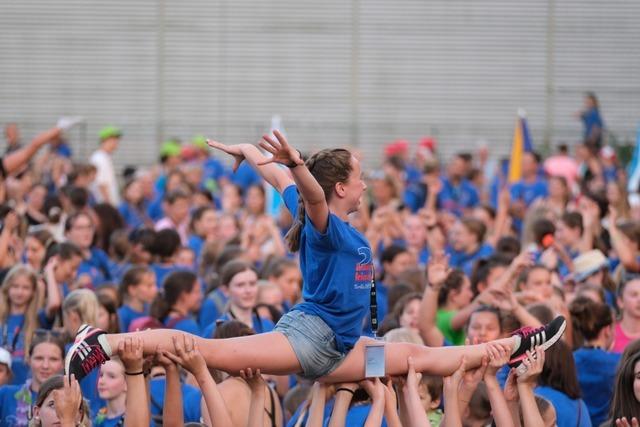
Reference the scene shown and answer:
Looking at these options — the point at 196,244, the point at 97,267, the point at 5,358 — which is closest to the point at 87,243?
the point at 97,267

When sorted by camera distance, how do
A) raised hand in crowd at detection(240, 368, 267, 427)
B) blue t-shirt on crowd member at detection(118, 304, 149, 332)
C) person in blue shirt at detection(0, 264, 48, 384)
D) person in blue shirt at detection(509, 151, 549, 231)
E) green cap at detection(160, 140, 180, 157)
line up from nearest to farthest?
raised hand in crowd at detection(240, 368, 267, 427) → person in blue shirt at detection(0, 264, 48, 384) → blue t-shirt on crowd member at detection(118, 304, 149, 332) → person in blue shirt at detection(509, 151, 549, 231) → green cap at detection(160, 140, 180, 157)

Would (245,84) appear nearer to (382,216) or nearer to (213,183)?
(213,183)

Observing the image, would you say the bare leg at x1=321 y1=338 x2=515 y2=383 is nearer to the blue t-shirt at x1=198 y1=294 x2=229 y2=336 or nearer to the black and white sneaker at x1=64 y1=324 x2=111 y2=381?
the black and white sneaker at x1=64 y1=324 x2=111 y2=381

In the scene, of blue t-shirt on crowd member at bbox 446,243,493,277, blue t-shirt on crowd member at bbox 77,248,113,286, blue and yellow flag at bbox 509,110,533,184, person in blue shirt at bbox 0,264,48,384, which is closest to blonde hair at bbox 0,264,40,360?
person in blue shirt at bbox 0,264,48,384

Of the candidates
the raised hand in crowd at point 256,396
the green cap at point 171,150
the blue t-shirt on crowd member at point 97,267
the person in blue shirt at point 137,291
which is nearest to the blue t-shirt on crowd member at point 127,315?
the person in blue shirt at point 137,291

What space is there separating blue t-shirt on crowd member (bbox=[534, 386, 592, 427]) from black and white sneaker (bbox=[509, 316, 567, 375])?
477 millimetres

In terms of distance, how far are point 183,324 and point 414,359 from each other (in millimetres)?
2981

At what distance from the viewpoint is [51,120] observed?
26203mm

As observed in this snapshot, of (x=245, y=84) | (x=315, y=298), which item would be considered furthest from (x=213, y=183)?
(x=315, y=298)

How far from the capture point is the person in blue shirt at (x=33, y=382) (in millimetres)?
7406

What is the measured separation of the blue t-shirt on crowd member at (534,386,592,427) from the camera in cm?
679

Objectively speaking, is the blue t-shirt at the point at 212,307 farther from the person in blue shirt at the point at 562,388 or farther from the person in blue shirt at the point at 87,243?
the person in blue shirt at the point at 562,388

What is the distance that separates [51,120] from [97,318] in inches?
722

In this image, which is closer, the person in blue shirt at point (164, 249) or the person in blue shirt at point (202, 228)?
the person in blue shirt at point (164, 249)
